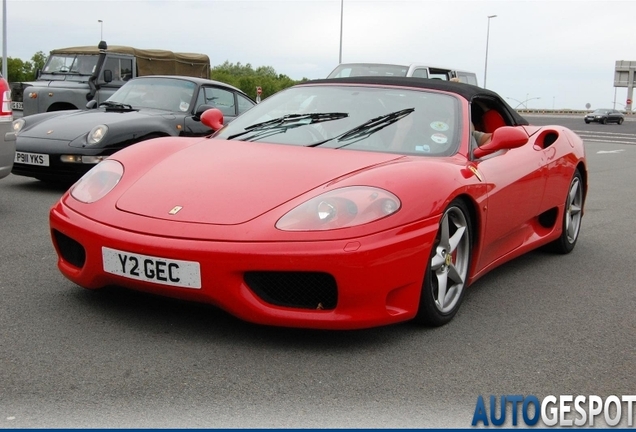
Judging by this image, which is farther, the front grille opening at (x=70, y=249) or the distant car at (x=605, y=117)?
the distant car at (x=605, y=117)

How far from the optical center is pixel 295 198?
11.1 ft

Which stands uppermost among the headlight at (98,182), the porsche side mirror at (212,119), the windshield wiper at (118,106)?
the porsche side mirror at (212,119)

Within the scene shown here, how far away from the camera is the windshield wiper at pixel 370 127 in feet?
13.6

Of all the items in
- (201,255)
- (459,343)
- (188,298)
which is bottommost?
(459,343)

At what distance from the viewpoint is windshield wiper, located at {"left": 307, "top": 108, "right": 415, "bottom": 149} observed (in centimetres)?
416

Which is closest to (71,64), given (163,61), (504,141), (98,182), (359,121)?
(163,61)

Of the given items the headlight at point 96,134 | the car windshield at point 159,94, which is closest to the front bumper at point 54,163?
the headlight at point 96,134

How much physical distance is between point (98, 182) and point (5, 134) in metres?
2.65

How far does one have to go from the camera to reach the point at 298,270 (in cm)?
314

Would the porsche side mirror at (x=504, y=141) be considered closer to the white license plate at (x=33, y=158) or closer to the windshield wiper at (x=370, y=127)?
the windshield wiper at (x=370, y=127)

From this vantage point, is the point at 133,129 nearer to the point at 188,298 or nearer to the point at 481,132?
the point at 481,132

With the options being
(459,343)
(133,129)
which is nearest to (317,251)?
(459,343)

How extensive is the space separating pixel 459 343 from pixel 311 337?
62 centimetres

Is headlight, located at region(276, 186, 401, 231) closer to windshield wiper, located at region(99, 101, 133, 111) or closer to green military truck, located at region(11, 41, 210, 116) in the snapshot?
windshield wiper, located at region(99, 101, 133, 111)
